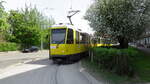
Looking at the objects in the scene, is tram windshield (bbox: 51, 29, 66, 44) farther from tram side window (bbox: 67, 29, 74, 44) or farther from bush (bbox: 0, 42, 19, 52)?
bush (bbox: 0, 42, 19, 52)

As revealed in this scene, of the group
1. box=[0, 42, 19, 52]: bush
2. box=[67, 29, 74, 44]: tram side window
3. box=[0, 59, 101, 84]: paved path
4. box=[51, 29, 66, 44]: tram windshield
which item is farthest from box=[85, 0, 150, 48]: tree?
box=[0, 42, 19, 52]: bush

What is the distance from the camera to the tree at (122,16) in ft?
37.0

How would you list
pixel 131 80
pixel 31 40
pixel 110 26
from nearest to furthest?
1. pixel 131 80
2. pixel 110 26
3. pixel 31 40

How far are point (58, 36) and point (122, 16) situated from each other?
5571 mm

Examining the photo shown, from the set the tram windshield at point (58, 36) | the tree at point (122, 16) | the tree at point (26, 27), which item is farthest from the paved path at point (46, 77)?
the tree at point (26, 27)

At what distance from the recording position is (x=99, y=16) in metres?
12.8

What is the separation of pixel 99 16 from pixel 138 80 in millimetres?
8001

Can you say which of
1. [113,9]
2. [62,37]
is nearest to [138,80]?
[62,37]

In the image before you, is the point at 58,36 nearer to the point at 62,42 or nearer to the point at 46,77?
the point at 62,42

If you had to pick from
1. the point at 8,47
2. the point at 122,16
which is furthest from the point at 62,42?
the point at 8,47

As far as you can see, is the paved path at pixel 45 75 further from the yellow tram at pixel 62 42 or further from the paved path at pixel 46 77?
the yellow tram at pixel 62 42

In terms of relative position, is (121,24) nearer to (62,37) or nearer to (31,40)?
(62,37)

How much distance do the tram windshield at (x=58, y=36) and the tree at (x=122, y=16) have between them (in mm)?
3916

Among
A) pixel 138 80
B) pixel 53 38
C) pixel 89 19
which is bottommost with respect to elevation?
pixel 138 80
